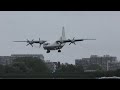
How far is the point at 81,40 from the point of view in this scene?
40750mm
